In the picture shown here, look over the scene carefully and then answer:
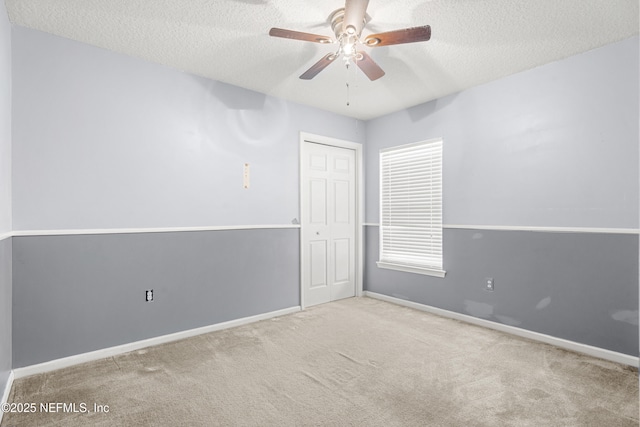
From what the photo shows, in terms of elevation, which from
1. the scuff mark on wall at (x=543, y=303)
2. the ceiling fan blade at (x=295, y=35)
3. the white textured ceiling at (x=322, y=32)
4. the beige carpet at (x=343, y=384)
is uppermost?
the white textured ceiling at (x=322, y=32)

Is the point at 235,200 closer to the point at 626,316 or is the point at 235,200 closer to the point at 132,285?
A: the point at 132,285

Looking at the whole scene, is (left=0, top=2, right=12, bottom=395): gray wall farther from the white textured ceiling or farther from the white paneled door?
the white paneled door

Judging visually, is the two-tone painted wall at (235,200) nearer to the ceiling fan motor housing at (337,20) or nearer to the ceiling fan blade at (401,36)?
the ceiling fan motor housing at (337,20)

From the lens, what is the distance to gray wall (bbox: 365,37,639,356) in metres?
2.67

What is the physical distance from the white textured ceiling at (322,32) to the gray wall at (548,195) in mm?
303

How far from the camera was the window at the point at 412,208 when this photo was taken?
4.01m

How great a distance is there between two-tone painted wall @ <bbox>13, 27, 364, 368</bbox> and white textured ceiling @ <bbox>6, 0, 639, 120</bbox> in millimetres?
303

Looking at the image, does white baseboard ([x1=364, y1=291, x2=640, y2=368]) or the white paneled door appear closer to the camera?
white baseboard ([x1=364, y1=291, x2=640, y2=368])

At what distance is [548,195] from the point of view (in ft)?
10.0

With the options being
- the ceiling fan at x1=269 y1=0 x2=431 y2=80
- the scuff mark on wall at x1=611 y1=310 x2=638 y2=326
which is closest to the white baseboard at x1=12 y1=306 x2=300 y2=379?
the ceiling fan at x1=269 y1=0 x2=431 y2=80

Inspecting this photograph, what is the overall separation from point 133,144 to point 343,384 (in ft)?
8.64

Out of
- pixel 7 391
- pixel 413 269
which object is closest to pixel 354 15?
pixel 413 269

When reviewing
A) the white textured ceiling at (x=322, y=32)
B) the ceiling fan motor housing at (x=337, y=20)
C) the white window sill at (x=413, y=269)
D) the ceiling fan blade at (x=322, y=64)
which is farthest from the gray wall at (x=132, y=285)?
the ceiling fan motor housing at (x=337, y=20)

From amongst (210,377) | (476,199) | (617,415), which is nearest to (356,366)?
(210,377)
